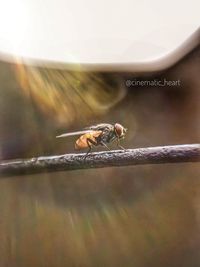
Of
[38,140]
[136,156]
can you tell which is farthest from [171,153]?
[38,140]

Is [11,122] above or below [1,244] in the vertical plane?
above

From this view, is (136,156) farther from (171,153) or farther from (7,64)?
(7,64)

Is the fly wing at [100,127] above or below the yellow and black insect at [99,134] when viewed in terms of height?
above

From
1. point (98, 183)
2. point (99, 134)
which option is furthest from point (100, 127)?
point (98, 183)

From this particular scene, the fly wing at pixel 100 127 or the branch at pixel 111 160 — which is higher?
the fly wing at pixel 100 127
